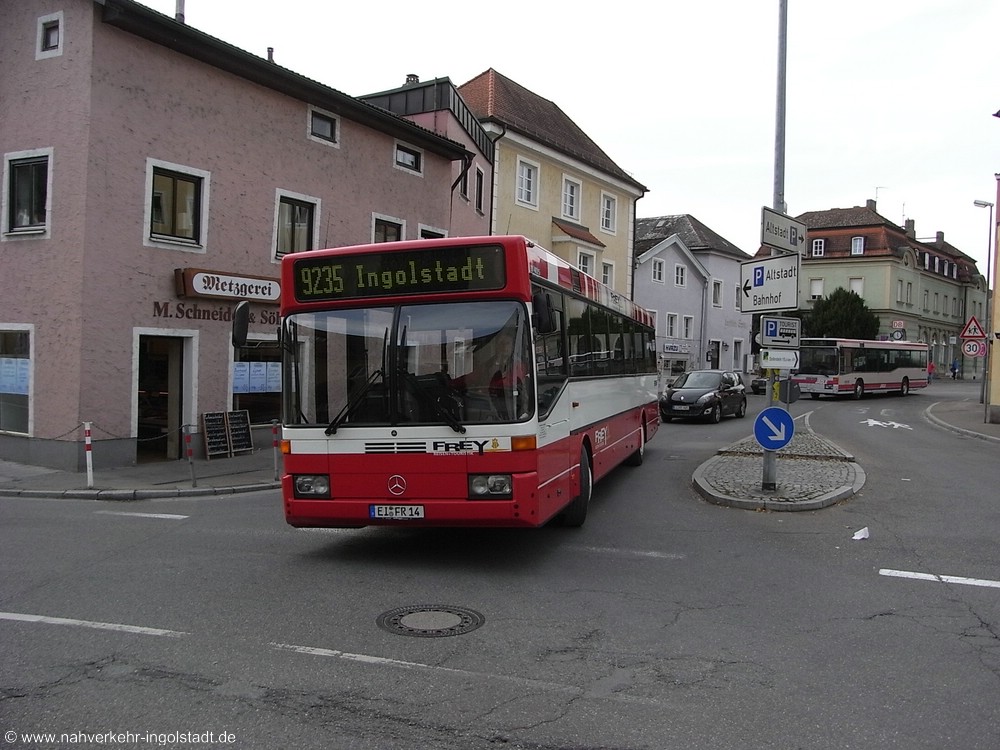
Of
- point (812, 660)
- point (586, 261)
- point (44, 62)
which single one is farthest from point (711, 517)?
point (586, 261)

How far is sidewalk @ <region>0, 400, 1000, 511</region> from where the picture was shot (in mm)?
10367

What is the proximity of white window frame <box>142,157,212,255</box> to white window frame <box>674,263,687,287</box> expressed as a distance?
34061 millimetres

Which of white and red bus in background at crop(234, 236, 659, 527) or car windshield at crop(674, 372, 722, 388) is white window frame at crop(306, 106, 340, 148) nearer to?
white and red bus in background at crop(234, 236, 659, 527)

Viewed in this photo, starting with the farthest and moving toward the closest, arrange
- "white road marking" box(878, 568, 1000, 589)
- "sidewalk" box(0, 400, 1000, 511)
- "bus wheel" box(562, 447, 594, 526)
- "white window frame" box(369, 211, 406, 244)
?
"white window frame" box(369, 211, 406, 244) → "sidewalk" box(0, 400, 1000, 511) → "bus wheel" box(562, 447, 594, 526) → "white road marking" box(878, 568, 1000, 589)

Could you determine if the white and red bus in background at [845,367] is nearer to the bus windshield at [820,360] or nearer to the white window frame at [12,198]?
the bus windshield at [820,360]

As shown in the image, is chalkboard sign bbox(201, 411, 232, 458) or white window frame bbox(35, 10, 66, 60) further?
chalkboard sign bbox(201, 411, 232, 458)

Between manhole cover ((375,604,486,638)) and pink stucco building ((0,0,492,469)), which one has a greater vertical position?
pink stucco building ((0,0,492,469))

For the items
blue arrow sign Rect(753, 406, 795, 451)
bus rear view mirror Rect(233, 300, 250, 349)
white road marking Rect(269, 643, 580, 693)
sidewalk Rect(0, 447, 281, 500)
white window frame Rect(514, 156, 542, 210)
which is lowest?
sidewalk Rect(0, 447, 281, 500)

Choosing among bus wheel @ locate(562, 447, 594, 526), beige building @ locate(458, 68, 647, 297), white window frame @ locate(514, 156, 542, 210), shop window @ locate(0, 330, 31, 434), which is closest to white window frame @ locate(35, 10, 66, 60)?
shop window @ locate(0, 330, 31, 434)

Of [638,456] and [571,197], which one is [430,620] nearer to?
[638,456]

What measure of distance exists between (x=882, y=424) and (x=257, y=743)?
24244 mm

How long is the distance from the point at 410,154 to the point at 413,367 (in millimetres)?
15003

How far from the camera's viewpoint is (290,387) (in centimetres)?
704

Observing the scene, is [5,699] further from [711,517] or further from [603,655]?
[711,517]
